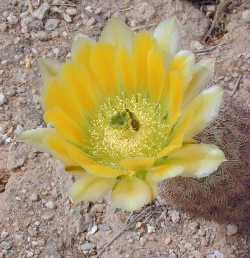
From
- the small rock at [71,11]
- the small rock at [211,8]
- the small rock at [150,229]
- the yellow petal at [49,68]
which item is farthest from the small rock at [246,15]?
the yellow petal at [49,68]

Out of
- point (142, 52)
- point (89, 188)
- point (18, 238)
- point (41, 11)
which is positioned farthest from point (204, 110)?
point (41, 11)

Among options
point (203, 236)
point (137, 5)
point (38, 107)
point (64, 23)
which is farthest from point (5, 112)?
point (203, 236)

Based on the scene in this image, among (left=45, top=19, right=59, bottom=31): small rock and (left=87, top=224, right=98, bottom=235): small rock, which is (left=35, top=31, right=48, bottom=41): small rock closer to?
(left=45, top=19, right=59, bottom=31): small rock

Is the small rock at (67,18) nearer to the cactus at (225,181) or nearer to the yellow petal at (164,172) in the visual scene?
the cactus at (225,181)

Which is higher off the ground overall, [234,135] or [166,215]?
[234,135]

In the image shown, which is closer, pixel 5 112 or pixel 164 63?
pixel 164 63

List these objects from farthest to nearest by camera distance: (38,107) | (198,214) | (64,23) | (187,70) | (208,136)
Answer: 1. (64,23)
2. (38,107)
3. (198,214)
4. (208,136)
5. (187,70)

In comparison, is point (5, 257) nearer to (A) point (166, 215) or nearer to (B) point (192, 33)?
(A) point (166, 215)
